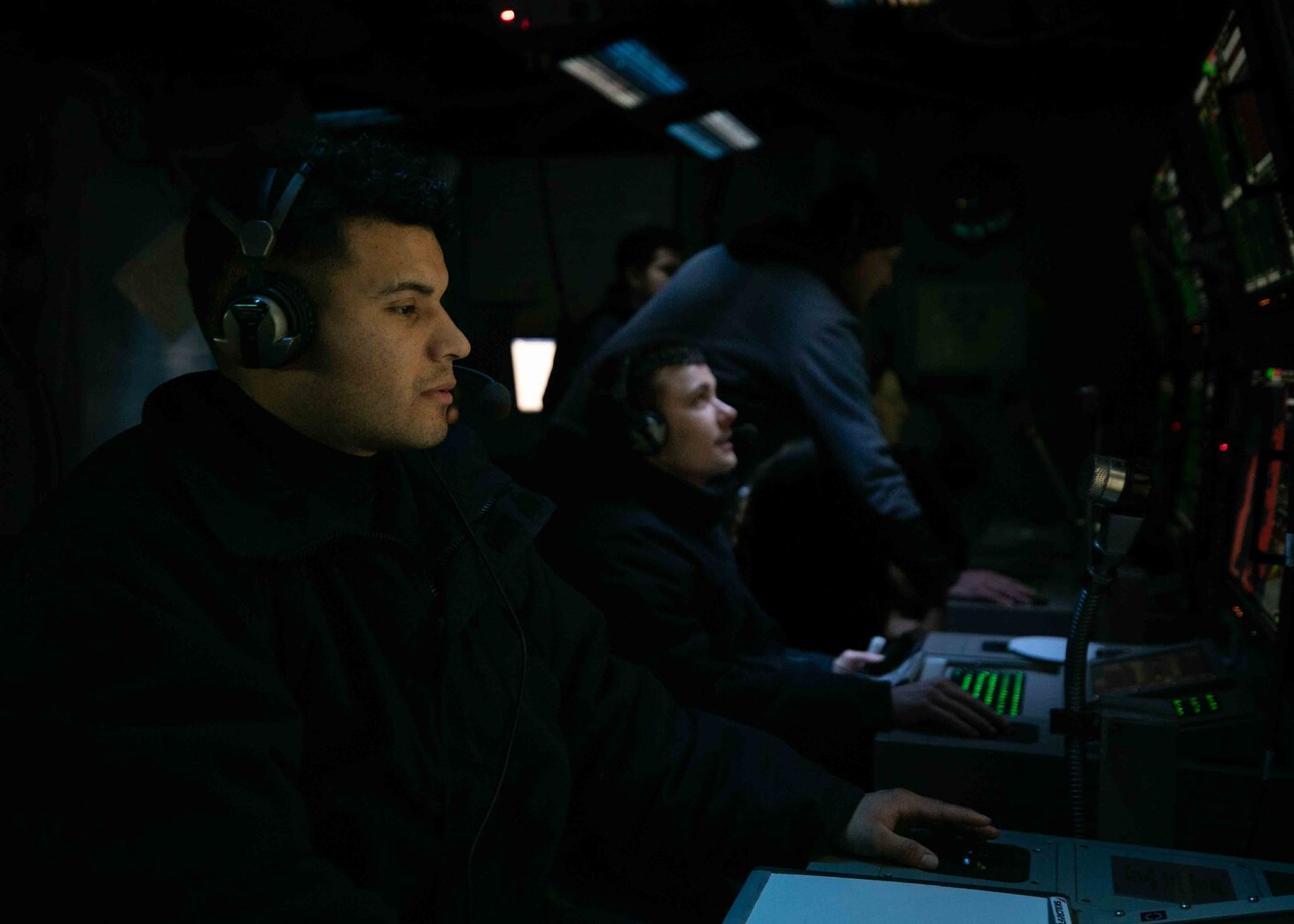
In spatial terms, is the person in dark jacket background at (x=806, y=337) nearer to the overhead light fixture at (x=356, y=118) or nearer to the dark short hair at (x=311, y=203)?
the dark short hair at (x=311, y=203)

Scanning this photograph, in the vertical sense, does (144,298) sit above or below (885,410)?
above

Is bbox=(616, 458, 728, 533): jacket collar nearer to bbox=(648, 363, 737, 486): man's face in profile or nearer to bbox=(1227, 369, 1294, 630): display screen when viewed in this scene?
bbox=(648, 363, 737, 486): man's face in profile

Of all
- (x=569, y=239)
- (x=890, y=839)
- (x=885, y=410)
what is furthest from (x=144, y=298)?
(x=569, y=239)

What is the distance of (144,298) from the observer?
5.89 ft

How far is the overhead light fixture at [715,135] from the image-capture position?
4.06m

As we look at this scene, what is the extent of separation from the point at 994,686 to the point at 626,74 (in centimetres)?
210

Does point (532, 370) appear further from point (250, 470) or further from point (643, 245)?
point (250, 470)

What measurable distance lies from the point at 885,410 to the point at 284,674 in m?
2.82

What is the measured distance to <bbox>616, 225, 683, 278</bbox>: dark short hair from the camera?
3752mm

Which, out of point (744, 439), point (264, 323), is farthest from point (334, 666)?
point (744, 439)

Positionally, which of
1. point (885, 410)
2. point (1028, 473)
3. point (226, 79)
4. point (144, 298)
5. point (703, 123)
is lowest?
point (1028, 473)

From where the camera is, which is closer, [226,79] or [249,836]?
[249,836]

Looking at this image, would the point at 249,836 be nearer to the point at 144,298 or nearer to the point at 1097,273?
the point at 144,298

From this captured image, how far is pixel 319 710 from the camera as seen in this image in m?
1.03
